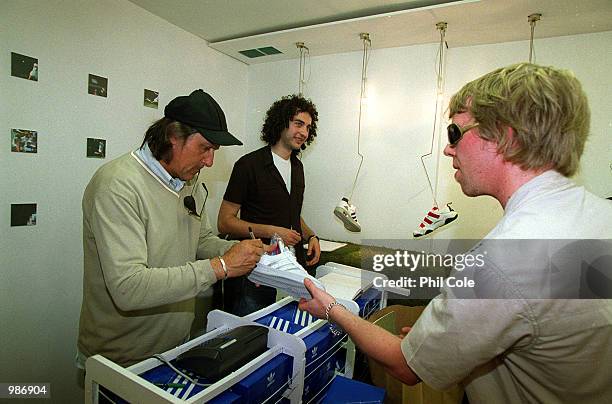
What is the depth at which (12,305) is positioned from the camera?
1.94m

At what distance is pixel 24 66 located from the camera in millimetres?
1887

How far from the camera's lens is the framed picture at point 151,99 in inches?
102

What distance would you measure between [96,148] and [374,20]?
6.59 ft

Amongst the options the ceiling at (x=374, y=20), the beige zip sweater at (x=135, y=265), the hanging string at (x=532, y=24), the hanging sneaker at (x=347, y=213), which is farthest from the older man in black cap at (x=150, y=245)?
the hanging string at (x=532, y=24)

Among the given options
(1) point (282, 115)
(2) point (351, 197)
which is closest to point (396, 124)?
(2) point (351, 197)

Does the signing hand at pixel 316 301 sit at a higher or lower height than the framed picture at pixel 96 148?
lower

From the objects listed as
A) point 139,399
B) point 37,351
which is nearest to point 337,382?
point 139,399

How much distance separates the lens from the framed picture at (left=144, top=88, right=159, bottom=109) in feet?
8.52

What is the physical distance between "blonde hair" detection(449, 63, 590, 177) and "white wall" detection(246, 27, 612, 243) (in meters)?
1.88

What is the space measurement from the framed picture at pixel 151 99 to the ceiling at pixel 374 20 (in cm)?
56

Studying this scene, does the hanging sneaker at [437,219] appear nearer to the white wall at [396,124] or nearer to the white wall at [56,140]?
the white wall at [396,124]

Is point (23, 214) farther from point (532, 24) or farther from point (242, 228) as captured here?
point (532, 24)

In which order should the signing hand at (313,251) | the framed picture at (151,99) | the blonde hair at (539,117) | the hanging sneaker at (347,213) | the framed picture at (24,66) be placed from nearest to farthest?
the blonde hair at (539,117), the framed picture at (24,66), the signing hand at (313,251), the framed picture at (151,99), the hanging sneaker at (347,213)

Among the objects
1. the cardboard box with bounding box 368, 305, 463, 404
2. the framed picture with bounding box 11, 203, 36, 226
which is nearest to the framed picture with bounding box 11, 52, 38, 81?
the framed picture with bounding box 11, 203, 36, 226
